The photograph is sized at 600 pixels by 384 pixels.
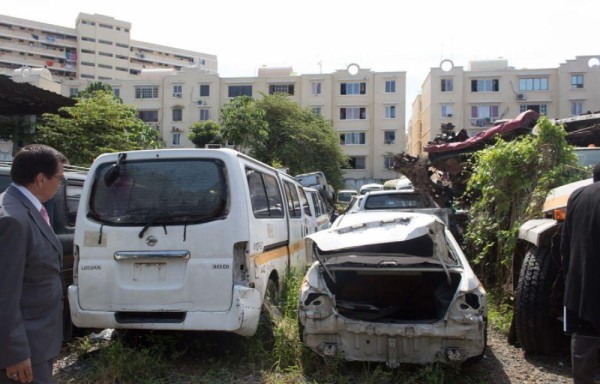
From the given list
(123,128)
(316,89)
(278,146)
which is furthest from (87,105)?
(316,89)

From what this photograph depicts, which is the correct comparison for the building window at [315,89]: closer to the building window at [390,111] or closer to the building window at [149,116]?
the building window at [390,111]

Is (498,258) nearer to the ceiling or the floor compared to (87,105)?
nearer to the floor

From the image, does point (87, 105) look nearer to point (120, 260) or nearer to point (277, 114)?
point (120, 260)

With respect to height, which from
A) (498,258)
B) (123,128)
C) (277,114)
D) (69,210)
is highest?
(277,114)

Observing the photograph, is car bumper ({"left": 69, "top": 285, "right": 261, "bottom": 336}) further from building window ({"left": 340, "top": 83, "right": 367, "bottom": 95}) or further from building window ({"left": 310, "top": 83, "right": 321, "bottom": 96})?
building window ({"left": 340, "top": 83, "right": 367, "bottom": 95})

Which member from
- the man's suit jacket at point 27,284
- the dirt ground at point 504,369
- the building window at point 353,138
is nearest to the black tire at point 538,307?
the dirt ground at point 504,369

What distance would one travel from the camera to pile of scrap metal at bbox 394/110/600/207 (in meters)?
8.12

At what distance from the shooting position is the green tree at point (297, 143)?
3825 centimetres

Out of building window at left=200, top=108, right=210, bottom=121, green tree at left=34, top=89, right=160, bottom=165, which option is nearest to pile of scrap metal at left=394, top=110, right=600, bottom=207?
green tree at left=34, top=89, right=160, bottom=165

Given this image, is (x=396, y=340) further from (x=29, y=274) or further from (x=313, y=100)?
(x=313, y=100)

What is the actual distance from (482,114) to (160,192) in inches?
1918

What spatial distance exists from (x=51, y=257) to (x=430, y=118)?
49.7m

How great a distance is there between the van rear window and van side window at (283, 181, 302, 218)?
7.21 feet

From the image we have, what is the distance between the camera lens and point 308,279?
4.45 m
